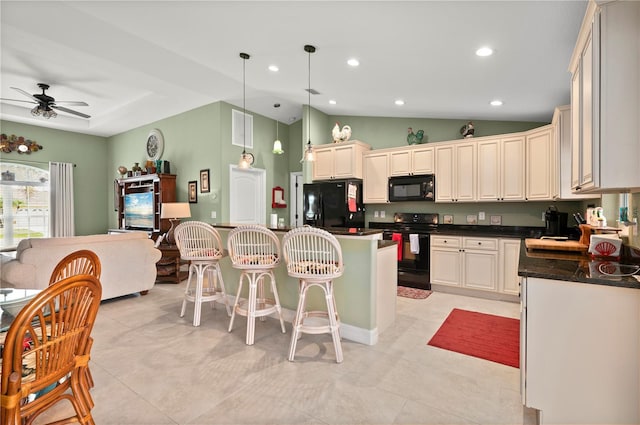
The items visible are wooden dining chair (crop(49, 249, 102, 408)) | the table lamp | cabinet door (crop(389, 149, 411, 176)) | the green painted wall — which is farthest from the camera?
the green painted wall

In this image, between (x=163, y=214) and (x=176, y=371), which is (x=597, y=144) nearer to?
(x=176, y=371)

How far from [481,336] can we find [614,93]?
2.19 m

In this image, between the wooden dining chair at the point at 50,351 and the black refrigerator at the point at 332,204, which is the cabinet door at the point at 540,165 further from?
the wooden dining chair at the point at 50,351

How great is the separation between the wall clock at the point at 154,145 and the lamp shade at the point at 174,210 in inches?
69.3

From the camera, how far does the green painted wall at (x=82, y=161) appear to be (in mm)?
6680

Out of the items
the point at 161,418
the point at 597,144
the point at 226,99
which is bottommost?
the point at 161,418

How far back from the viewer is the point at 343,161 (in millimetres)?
5176

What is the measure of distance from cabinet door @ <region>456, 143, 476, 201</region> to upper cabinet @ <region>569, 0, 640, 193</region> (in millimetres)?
2886

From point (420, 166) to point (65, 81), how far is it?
566 centimetres

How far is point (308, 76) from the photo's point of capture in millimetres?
3922

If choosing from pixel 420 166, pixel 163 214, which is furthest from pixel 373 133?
pixel 163 214

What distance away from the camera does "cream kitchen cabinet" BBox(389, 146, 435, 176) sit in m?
4.68

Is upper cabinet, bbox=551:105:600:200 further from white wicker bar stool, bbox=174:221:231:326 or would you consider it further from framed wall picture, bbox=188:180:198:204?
framed wall picture, bbox=188:180:198:204

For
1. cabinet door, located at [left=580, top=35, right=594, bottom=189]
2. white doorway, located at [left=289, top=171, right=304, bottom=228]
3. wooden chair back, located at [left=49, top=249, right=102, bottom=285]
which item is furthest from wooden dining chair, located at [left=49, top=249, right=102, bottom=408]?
white doorway, located at [left=289, top=171, right=304, bottom=228]
